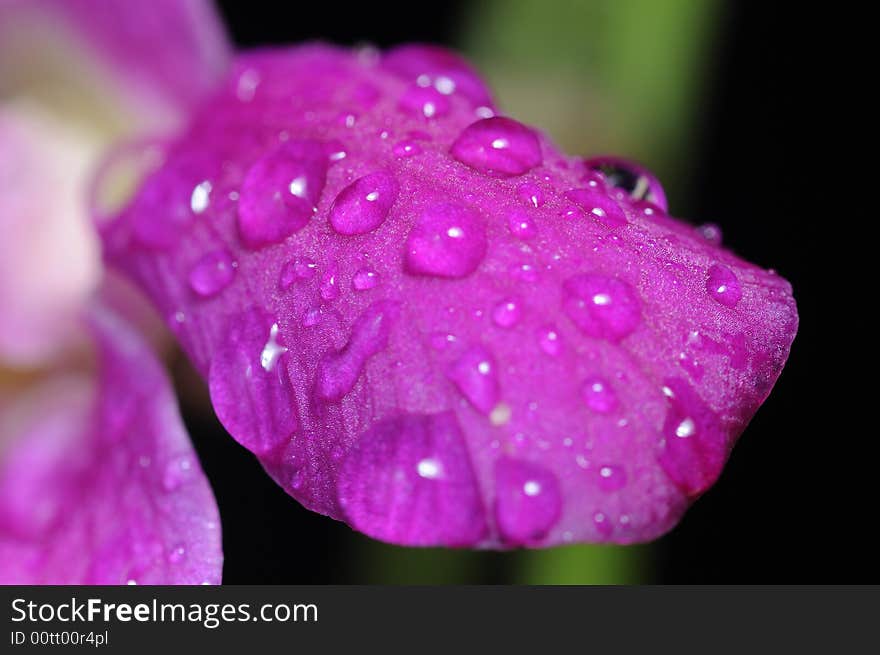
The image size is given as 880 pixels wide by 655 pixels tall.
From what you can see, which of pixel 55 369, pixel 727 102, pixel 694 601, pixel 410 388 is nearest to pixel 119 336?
pixel 55 369

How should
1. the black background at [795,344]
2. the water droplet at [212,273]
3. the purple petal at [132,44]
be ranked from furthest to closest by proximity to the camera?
the black background at [795,344]
the purple petal at [132,44]
the water droplet at [212,273]

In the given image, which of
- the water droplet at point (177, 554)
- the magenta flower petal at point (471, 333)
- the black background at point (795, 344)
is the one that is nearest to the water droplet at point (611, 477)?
the magenta flower petal at point (471, 333)

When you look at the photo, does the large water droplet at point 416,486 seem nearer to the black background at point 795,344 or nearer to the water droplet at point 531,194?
the water droplet at point 531,194

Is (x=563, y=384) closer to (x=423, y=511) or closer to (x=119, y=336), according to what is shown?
(x=423, y=511)

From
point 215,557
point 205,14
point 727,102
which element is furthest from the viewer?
point 727,102

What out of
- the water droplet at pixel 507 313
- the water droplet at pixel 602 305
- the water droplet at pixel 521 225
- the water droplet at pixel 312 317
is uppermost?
the water droplet at pixel 521 225

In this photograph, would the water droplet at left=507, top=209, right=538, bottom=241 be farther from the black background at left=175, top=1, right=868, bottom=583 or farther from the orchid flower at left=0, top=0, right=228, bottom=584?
the black background at left=175, top=1, right=868, bottom=583
